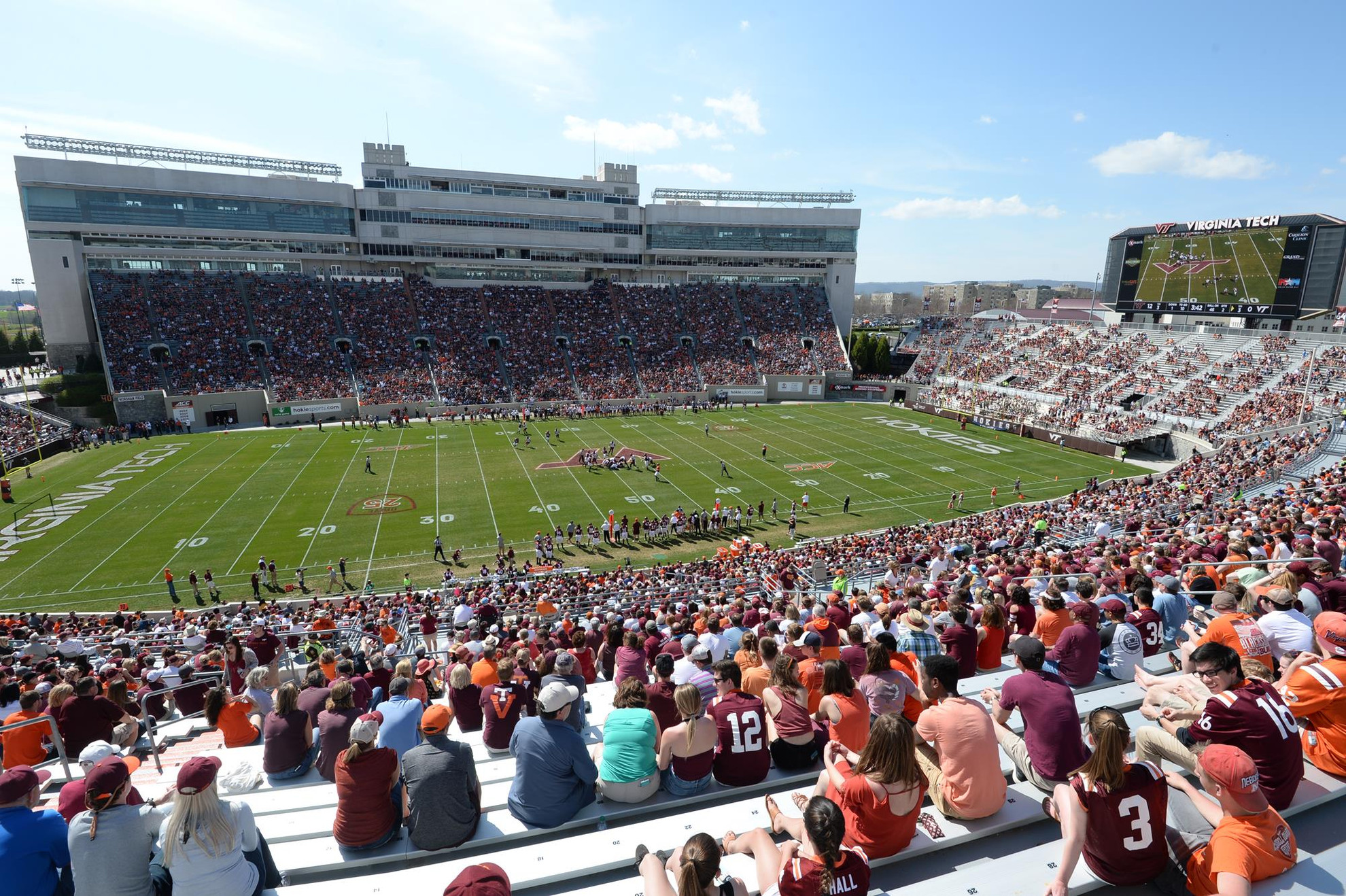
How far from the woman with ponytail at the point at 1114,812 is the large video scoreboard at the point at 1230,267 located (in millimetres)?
58194

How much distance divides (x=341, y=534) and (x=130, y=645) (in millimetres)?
13780

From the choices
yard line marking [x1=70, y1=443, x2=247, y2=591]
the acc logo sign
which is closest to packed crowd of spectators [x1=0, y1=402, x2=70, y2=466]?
yard line marking [x1=70, y1=443, x2=247, y2=591]

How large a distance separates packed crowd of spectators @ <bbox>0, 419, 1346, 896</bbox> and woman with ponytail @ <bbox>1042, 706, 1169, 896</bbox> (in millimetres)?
14

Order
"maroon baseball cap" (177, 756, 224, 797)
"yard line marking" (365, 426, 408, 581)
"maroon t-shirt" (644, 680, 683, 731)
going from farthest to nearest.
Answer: "yard line marking" (365, 426, 408, 581) < "maroon t-shirt" (644, 680, 683, 731) < "maroon baseball cap" (177, 756, 224, 797)

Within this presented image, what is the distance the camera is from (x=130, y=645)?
1409cm

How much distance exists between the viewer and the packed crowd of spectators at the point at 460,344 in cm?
5394

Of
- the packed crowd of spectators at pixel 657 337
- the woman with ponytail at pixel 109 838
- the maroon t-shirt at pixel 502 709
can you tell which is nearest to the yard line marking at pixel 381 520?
the maroon t-shirt at pixel 502 709

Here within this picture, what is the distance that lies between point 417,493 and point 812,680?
29.7 metres

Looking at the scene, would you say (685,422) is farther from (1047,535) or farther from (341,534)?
(1047,535)

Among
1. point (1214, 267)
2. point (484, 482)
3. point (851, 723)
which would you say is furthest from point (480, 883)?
point (1214, 267)

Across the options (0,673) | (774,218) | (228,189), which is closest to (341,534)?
(0,673)

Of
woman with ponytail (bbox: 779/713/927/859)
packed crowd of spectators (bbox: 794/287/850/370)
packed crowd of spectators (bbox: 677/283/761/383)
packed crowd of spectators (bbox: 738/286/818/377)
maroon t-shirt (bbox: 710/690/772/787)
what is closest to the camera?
woman with ponytail (bbox: 779/713/927/859)

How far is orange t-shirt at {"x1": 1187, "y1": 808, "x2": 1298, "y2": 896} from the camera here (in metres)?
3.61

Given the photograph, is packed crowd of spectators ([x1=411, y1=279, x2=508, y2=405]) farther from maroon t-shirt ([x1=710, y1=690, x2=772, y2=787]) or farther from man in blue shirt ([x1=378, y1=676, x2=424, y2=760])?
maroon t-shirt ([x1=710, y1=690, x2=772, y2=787])
